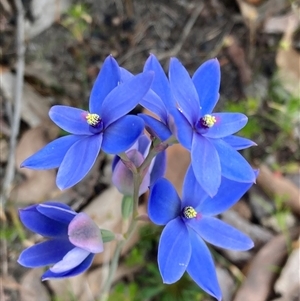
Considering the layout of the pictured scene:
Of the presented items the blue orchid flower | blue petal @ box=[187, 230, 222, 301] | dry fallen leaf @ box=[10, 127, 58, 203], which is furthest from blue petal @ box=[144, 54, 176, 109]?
dry fallen leaf @ box=[10, 127, 58, 203]

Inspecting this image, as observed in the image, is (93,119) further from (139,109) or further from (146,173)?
(139,109)

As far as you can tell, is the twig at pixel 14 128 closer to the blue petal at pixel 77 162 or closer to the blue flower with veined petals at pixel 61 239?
the blue flower with veined petals at pixel 61 239

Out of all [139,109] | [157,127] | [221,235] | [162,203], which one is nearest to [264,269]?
[139,109]

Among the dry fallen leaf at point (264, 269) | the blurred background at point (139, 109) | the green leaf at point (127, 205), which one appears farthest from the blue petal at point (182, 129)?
the dry fallen leaf at point (264, 269)

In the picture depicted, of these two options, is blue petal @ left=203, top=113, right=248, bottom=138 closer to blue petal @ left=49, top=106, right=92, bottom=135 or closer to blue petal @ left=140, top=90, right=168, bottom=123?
blue petal @ left=140, top=90, right=168, bottom=123

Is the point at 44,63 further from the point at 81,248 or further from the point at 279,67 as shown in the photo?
the point at 81,248

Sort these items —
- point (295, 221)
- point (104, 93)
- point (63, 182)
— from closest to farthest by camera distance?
point (63, 182) < point (104, 93) < point (295, 221)

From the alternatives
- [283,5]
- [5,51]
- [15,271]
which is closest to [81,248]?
[15,271]
